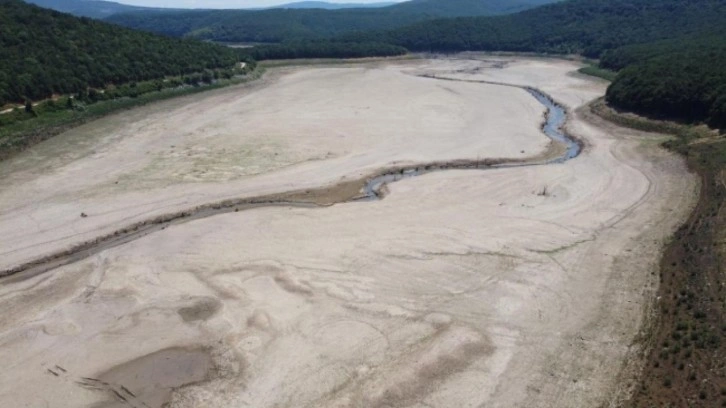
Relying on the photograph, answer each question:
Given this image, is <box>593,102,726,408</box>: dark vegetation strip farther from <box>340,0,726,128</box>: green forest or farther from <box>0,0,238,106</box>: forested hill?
<box>0,0,238,106</box>: forested hill

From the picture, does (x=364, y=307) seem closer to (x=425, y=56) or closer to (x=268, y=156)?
(x=268, y=156)

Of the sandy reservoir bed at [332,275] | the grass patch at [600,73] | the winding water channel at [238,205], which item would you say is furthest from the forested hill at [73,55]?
the grass patch at [600,73]

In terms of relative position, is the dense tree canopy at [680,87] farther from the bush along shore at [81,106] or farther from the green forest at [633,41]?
the bush along shore at [81,106]

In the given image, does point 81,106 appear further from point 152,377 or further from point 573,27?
point 573,27

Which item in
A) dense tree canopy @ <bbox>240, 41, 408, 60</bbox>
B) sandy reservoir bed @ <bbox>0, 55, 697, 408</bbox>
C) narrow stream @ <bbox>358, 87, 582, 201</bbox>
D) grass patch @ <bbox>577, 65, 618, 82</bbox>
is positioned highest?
dense tree canopy @ <bbox>240, 41, 408, 60</bbox>

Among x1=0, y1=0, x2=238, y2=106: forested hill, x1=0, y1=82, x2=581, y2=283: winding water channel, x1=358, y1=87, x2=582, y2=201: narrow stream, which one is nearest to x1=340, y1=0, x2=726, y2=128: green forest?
x1=358, y1=87, x2=582, y2=201: narrow stream
